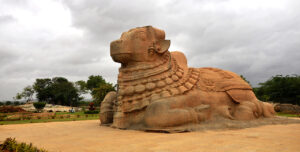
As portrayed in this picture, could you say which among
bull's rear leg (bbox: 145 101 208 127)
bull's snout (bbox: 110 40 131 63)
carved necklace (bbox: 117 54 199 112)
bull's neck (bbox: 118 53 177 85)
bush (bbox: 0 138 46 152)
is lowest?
bush (bbox: 0 138 46 152)

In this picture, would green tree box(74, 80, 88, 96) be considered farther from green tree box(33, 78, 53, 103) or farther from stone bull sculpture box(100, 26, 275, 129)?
stone bull sculpture box(100, 26, 275, 129)

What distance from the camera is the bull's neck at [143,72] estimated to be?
235 inches

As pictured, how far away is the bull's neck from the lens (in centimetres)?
596

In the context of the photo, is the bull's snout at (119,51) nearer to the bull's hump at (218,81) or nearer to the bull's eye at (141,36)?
the bull's eye at (141,36)

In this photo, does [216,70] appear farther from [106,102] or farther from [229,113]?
[106,102]

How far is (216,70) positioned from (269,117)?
236 centimetres

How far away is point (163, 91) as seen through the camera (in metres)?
5.75

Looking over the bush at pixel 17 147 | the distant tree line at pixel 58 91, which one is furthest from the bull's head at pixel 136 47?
the distant tree line at pixel 58 91

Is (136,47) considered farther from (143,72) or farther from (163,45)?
(163,45)

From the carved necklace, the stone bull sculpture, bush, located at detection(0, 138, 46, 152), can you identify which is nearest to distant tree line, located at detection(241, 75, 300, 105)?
the stone bull sculpture

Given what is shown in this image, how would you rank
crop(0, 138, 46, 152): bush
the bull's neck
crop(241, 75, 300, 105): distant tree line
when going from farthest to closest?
crop(241, 75, 300, 105): distant tree line → the bull's neck → crop(0, 138, 46, 152): bush

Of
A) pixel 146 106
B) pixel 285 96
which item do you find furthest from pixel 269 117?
pixel 285 96

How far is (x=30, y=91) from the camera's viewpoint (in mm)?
46812

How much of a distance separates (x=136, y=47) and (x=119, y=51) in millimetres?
534
